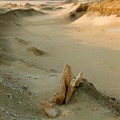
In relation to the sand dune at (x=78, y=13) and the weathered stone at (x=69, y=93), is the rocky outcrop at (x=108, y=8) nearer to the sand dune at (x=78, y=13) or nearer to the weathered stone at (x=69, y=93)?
the sand dune at (x=78, y=13)

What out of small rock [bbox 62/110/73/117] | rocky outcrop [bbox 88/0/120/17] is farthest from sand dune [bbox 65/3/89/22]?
small rock [bbox 62/110/73/117]

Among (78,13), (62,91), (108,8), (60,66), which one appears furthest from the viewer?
(78,13)

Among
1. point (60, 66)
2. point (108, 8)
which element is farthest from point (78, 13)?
point (60, 66)

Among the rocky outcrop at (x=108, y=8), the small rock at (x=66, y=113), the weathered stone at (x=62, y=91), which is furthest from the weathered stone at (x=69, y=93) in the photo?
the rocky outcrop at (x=108, y=8)

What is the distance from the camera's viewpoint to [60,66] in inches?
510

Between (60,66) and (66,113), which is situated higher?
(66,113)

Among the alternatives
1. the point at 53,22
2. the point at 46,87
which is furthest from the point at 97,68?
the point at 53,22

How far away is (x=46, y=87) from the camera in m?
8.16

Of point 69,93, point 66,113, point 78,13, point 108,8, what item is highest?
point 69,93

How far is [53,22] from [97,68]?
18.3m

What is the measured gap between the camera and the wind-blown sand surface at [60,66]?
6.77 m

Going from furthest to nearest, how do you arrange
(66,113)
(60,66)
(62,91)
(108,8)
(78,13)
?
(78,13) < (108,8) < (60,66) < (62,91) < (66,113)

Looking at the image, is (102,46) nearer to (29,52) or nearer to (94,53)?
(94,53)

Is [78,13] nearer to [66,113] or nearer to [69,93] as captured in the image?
[69,93]
